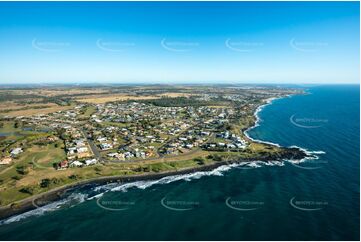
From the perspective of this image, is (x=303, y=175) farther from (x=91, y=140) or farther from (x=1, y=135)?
(x=1, y=135)

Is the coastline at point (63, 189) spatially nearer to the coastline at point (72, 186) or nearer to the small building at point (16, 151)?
the coastline at point (72, 186)

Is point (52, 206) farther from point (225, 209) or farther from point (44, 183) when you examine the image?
point (225, 209)

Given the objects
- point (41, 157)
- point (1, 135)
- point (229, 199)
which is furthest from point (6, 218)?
point (1, 135)

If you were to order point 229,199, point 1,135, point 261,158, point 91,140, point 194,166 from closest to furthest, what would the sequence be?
point 229,199, point 194,166, point 261,158, point 91,140, point 1,135

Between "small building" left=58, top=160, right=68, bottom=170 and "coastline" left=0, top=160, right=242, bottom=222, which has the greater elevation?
"small building" left=58, top=160, right=68, bottom=170

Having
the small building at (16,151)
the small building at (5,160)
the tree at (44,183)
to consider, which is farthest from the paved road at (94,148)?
the small building at (5,160)

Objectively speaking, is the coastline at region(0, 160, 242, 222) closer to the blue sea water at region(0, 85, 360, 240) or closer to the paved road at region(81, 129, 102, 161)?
the blue sea water at region(0, 85, 360, 240)

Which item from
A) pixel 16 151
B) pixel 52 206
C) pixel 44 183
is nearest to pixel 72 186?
pixel 44 183

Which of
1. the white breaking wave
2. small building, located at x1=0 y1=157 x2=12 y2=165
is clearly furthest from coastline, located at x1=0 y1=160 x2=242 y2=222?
small building, located at x1=0 y1=157 x2=12 y2=165

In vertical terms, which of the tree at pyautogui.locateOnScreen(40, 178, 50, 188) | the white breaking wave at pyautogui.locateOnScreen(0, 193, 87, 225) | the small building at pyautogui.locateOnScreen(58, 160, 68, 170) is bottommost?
the white breaking wave at pyautogui.locateOnScreen(0, 193, 87, 225)
